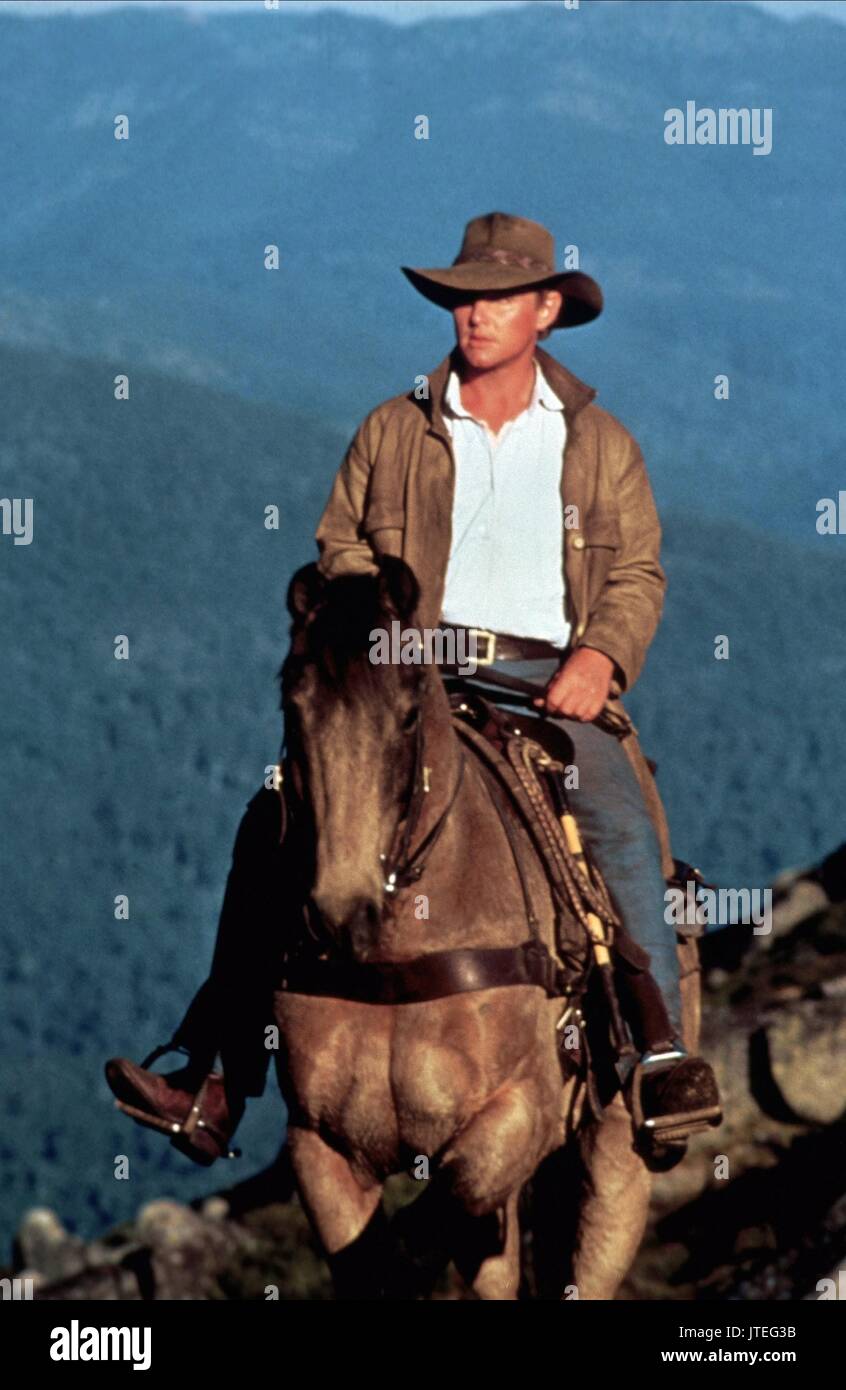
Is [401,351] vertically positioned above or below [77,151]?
below

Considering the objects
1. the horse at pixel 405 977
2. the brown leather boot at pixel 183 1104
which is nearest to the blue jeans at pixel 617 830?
the horse at pixel 405 977

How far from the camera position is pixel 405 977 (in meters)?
9.98

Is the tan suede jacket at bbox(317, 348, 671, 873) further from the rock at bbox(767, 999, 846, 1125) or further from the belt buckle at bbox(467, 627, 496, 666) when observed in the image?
the rock at bbox(767, 999, 846, 1125)

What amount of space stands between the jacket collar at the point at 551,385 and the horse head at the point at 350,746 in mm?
1866

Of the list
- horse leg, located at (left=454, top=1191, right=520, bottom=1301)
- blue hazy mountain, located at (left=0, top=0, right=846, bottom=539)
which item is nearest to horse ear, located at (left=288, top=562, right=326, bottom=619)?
horse leg, located at (left=454, top=1191, right=520, bottom=1301)

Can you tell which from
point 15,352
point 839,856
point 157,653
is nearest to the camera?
point 839,856

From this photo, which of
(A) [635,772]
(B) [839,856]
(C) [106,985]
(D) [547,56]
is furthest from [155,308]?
(A) [635,772]

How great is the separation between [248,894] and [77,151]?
2150 inches

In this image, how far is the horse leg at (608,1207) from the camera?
38.0ft

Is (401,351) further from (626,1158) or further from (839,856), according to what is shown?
(626,1158)

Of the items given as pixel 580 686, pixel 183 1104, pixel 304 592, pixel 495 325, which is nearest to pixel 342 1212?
pixel 183 1104

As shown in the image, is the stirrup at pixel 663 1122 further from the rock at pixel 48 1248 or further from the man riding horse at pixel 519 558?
the rock at pixel 48 1248

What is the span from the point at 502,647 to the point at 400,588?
167 cm
